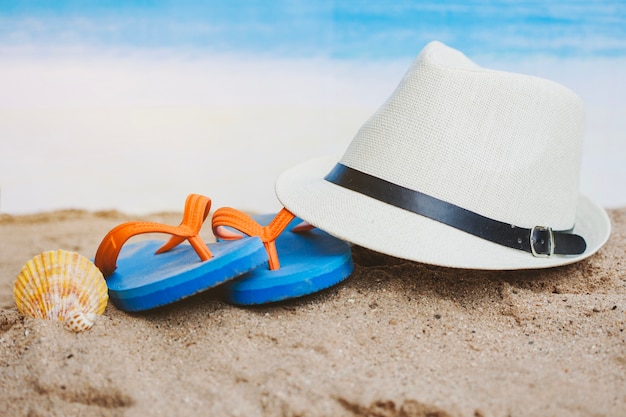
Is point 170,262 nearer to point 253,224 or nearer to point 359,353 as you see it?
point 253,224

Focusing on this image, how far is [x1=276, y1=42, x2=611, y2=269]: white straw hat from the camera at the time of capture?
1.63 meters

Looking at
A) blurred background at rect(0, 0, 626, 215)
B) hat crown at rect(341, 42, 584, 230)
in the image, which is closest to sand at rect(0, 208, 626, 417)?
hat crown at rect(341, 42, 584, 230)

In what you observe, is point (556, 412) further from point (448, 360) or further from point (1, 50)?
point (1, 50)

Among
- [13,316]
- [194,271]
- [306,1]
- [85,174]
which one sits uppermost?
[306,1]

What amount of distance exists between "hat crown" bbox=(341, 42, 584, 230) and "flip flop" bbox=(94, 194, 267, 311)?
457 millimetres

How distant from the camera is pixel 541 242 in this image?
174cm

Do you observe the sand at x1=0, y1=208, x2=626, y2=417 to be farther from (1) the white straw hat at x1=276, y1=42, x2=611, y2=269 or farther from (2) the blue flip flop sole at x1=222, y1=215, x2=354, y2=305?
(1) the white straw hat at x1=276, y1=42, x2=611, y2=269

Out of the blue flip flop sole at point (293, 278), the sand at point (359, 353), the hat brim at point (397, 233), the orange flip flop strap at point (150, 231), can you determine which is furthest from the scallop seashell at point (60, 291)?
the hat brim at point (397, 233)

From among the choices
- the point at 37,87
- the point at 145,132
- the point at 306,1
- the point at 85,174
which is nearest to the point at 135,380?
the point at 85,174

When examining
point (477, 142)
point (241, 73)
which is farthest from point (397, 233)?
point (241, 73)

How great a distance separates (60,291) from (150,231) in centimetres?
27

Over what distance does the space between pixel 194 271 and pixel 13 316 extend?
20.7 inches

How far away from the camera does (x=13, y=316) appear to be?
1611 mm

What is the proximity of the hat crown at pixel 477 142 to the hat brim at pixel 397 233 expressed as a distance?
3.5 inches
